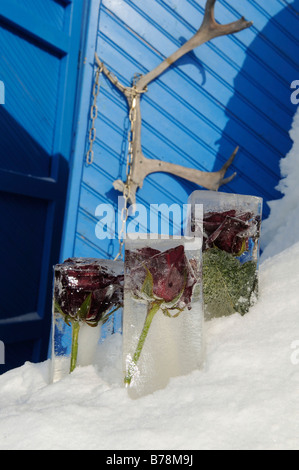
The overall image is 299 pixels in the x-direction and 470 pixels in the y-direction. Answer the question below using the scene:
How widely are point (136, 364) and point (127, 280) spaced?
0.11 m

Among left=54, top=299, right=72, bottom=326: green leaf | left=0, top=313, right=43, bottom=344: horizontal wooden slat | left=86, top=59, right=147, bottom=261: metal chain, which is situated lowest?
left=0, top=313, right=43, bottom=344: horizontal wooden slat

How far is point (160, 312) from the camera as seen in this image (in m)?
0.60

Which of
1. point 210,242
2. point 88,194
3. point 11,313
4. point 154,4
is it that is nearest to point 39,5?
point 154,4

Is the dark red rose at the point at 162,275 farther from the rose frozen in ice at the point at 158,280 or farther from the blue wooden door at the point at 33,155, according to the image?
the blue wooden door at the point at 33,155

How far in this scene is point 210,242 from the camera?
73cm

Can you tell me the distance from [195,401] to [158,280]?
0.15 metres

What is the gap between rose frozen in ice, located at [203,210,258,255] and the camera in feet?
2.36

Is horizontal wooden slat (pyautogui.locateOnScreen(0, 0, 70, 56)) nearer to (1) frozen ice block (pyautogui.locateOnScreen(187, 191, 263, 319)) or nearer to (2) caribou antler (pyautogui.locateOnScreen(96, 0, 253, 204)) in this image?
(2) caribou antler (pyautogui.locateOnScreen(96, 0, 253, 204))

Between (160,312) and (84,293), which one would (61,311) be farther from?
(160,312)

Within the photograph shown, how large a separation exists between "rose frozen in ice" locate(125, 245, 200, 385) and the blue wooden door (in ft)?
5.08

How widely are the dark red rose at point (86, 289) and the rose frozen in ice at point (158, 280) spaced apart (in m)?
0.06

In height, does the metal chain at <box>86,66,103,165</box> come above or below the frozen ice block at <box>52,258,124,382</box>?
above
